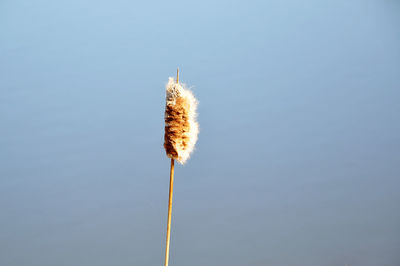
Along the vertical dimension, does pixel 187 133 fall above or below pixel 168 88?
below

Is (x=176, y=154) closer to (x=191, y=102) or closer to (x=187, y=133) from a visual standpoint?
(x=187, y=133)

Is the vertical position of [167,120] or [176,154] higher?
[167,120]

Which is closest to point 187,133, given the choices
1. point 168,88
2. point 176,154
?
point 176,154

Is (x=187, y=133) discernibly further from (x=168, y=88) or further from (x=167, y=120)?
(x=168, y=88)

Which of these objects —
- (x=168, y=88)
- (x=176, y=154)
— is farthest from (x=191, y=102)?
(x=176, y=154)

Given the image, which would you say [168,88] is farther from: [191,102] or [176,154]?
[176,154]

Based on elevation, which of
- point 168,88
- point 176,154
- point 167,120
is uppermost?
point 168,88
